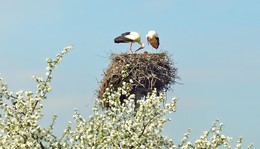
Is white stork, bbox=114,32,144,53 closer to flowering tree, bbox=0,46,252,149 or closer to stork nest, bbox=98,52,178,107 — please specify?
stork nest, bbox=98,52,178,107

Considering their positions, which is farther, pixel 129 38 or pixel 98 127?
pixel 129 38

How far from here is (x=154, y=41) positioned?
16.2 metres

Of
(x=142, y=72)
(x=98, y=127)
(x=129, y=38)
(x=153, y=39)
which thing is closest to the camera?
(x=98, y=127)

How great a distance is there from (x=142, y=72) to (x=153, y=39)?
1.94m

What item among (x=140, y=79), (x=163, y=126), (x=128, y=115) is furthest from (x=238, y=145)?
(x=140, y=79)

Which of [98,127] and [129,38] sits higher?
[129,38]

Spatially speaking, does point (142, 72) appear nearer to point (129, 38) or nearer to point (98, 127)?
point (129, 38)

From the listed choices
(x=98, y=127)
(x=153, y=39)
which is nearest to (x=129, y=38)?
(x=153, y=39)

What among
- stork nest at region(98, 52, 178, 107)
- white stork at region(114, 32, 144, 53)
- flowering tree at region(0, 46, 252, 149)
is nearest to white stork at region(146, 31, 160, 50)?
white stork at region(114, 32, 144, 53)

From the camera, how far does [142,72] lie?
1453 centimetres

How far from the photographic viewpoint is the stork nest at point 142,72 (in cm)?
1453

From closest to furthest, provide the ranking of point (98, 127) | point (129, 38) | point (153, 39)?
point (98, 127) → point (129, 38) → point (153, 39)

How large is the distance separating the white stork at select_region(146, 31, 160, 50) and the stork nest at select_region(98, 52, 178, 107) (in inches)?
46.1

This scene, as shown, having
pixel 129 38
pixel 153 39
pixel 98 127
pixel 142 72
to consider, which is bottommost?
pixel 98 127
